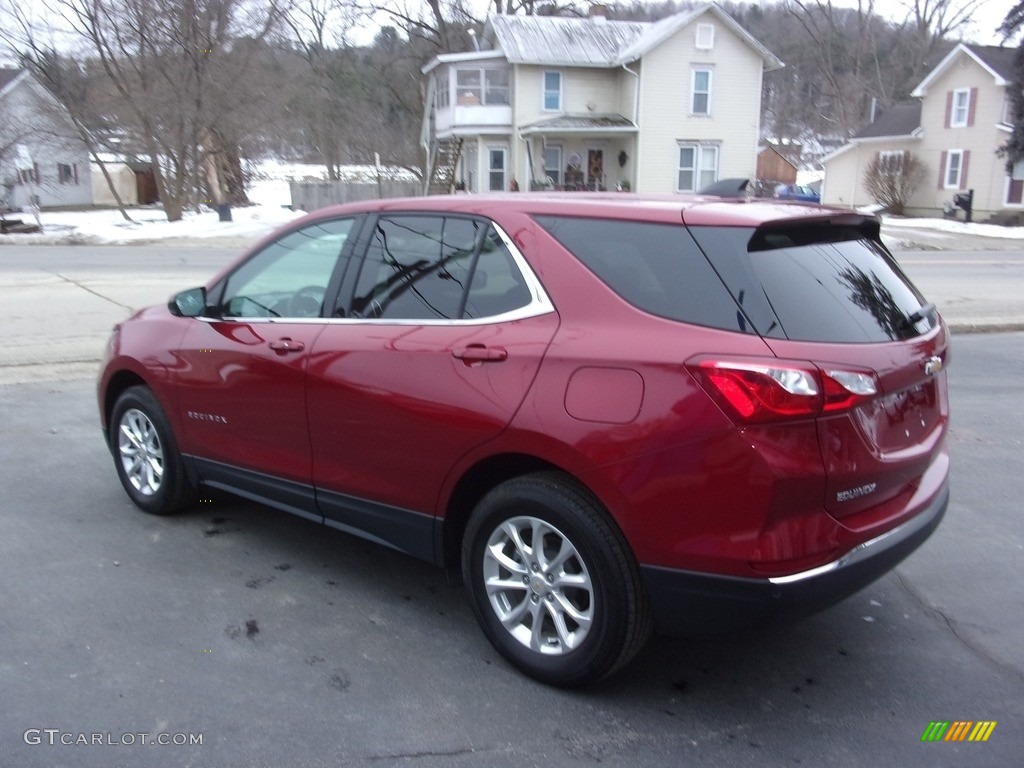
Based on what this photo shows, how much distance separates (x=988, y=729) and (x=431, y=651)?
2002 millimetres

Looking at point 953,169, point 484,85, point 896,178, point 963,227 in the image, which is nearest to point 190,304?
point 963,227

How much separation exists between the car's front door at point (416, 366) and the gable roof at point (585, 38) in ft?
113

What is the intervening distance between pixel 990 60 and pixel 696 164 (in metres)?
13.1

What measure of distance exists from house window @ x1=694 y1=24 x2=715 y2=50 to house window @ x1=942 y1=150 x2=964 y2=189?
12.2 m

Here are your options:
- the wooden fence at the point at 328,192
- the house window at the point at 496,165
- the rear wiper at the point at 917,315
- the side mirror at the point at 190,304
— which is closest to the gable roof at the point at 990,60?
the house window at the point at 496,165

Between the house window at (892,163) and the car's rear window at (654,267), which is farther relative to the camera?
the house window at (892,163)

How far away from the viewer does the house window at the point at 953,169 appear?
39344 millimetres

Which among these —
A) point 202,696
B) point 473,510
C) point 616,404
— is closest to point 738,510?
point 616,404

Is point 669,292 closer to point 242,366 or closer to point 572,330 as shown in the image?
point 572,330

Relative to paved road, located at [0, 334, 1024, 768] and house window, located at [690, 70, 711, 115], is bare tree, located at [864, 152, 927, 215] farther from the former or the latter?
paved road, located at [0, 334, 1024, 768]

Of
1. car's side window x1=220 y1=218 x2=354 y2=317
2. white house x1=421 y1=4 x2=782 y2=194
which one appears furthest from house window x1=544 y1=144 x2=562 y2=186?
car's side window x1=220 y1=218 x2=354 y2=317

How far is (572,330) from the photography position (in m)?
3.14

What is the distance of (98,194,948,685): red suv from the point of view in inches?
112

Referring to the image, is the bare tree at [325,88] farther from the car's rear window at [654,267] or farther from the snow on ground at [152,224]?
the car's rear window at [654,267]
